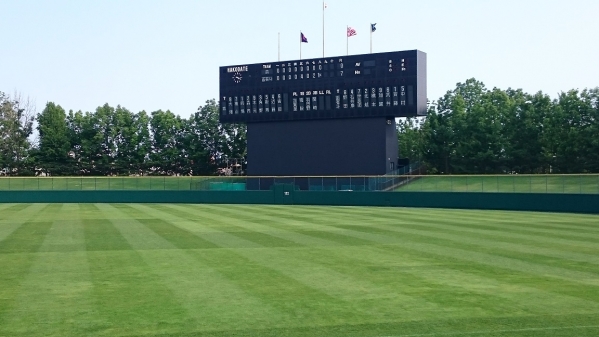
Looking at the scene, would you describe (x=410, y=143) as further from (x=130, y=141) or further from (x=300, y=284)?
(x=300, y=284)

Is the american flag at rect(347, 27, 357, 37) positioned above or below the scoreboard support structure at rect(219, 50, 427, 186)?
above

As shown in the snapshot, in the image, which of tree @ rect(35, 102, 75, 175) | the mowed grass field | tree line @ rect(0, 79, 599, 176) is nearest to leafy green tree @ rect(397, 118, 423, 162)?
tree line @ rect(0, 79, 599, 176)

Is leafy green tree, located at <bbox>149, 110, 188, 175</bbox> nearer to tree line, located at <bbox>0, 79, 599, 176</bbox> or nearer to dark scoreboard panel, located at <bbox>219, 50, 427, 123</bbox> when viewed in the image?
tree line, located at <bbox>0, 79, 599, 176</bbox>

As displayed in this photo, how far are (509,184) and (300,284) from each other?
3169 cm

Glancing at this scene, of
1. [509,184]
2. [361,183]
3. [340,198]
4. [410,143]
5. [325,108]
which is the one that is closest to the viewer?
[509,184]

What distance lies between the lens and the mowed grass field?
8.65 metres

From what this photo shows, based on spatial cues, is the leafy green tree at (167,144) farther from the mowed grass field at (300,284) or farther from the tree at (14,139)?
the mowed grass field at (300,284)

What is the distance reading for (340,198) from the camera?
4616 cm

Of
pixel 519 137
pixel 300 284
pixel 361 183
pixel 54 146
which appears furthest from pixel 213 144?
pixel 300 284

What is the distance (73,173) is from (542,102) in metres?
53.7

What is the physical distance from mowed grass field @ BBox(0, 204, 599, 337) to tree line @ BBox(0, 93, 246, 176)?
64.8 m

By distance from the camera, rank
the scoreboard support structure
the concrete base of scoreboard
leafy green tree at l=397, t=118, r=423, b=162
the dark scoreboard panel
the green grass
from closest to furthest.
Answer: the green grass, the dark scoreboard panel, the scoreboard support structure, the concrete base of scoreboard, leafy green tree at l=397, t=118, r=423, b=162

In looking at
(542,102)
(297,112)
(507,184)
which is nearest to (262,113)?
(297,112)

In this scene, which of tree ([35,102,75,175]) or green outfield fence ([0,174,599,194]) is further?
tree ([35,102,75,175])
